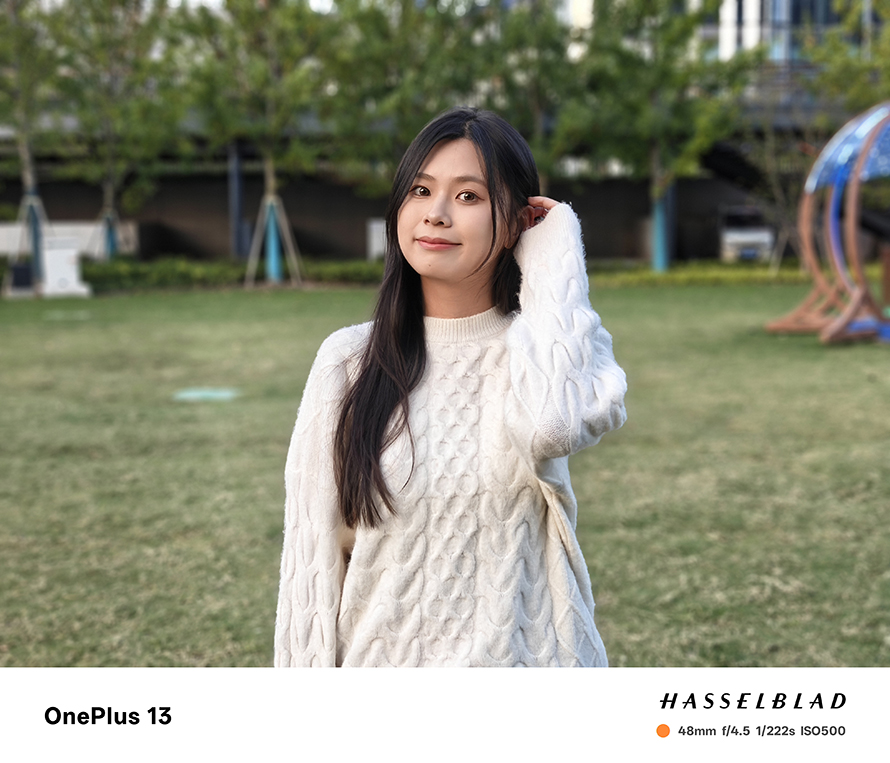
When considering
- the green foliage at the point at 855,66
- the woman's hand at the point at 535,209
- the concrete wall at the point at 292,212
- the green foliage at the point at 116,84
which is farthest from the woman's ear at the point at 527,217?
the concrete wall at the point at 292,212

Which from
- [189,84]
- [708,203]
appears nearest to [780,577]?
[189,84]

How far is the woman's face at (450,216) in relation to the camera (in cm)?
155

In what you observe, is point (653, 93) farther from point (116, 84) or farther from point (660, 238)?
point (116, 84)

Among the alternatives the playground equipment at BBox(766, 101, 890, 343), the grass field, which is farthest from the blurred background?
the playground equipment at BBox(766, 101, 890, 343)

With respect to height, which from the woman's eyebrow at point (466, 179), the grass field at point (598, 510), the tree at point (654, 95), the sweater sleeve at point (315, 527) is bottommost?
the grass field at point (598, 510)

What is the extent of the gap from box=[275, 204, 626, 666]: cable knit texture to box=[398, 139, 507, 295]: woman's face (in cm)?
10

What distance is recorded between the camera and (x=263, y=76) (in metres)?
20.6

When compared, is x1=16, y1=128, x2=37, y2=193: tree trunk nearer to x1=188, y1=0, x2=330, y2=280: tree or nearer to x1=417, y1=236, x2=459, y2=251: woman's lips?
x1=188, y1=0, x2=330, y2=280: tree

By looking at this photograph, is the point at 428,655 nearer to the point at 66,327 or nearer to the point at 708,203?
the point at 66,327

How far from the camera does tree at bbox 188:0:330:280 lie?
67.6ft

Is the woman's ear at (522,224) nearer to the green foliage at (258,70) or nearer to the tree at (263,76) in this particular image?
the tree at (263,76)

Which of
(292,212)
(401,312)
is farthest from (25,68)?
(401,312)

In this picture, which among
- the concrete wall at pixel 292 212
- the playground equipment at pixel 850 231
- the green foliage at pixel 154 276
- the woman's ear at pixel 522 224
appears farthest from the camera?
the concrete wall at pixel 292 212

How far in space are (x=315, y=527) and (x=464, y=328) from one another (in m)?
0.41
